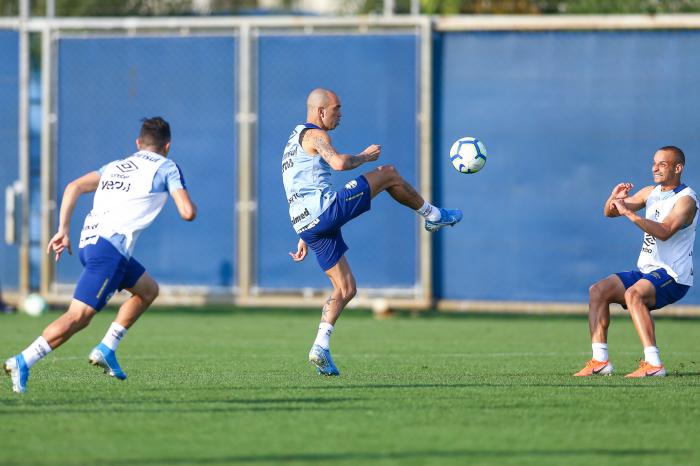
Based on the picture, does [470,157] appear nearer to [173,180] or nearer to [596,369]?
[596,369]

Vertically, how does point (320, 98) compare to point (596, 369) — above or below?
above

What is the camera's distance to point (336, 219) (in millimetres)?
10430

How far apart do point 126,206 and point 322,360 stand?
2196mm

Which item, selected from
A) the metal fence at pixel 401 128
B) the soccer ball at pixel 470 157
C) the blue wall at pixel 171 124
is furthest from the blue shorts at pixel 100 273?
the blue wall at pixel 171 124

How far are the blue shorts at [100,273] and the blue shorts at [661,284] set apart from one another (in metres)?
4.41

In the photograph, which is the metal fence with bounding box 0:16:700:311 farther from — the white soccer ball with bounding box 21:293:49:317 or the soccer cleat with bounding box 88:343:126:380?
the soccer cleat with bounding box 88:343:126:380

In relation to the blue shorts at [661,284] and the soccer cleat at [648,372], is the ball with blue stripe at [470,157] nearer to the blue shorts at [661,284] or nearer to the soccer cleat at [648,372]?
the blue shorts at [661,284]

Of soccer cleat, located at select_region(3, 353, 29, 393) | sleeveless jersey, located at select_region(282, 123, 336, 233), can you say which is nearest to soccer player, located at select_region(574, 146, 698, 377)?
sleeveless jersey, located at select_region(282, 123, 336, 233)

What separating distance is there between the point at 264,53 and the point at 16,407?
40.9ft

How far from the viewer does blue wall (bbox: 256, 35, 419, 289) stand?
64.9 feet

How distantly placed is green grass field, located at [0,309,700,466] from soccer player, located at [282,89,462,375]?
59 centimetres

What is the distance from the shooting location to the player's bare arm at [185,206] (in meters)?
→ 8.76

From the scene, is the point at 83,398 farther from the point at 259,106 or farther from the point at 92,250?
the point at 259,106

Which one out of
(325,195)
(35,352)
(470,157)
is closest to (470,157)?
(470,157)
